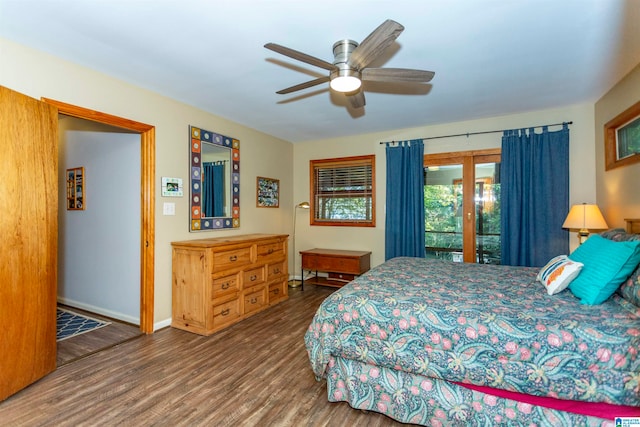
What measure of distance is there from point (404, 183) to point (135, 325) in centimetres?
381

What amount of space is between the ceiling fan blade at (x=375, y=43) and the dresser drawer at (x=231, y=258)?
2221mm

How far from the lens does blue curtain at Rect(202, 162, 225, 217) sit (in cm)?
366

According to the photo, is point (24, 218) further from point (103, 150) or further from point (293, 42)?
point (293, 42)

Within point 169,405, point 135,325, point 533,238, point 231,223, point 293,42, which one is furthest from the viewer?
point 231,223

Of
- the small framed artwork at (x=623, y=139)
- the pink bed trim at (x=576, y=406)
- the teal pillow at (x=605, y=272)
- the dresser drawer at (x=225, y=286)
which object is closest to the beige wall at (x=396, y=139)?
the small framed artwork at (x=623, y=139)

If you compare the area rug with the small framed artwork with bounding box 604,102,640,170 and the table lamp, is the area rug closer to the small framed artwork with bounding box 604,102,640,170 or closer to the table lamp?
the table lamp

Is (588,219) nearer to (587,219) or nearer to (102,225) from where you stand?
(587,219)

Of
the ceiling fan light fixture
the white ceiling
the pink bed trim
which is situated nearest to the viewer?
the pink bed trim

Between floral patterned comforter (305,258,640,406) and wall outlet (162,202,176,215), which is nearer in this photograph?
floral patterned comforter (305,258,640,406)

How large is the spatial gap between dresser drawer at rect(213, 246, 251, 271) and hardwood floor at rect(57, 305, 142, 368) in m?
1.03

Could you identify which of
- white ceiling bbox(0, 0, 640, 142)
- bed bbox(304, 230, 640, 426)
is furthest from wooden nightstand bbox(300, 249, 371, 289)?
bed bbox(304, 230, 640, 426)

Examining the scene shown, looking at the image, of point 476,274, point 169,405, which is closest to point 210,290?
point 169,405

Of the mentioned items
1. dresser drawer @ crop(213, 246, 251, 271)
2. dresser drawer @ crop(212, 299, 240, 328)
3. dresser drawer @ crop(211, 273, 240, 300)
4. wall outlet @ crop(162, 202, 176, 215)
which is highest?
wall outlet @ crop(162, 202, 176, 215)

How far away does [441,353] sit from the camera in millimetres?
1613
